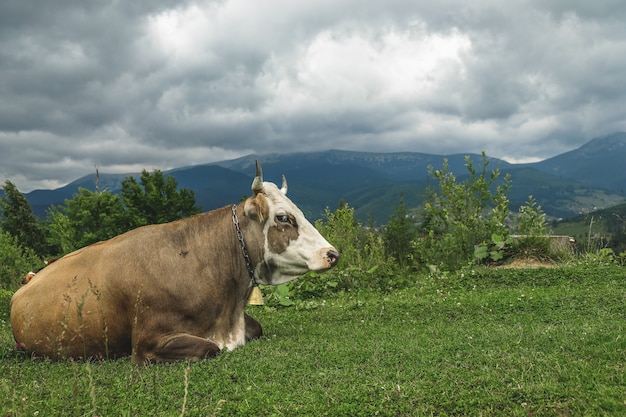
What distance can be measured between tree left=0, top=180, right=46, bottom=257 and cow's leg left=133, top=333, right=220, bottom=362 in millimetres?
61938

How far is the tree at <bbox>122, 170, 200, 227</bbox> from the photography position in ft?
192

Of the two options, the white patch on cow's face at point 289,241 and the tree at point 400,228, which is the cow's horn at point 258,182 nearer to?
the white patch on cow's face at point 289,241

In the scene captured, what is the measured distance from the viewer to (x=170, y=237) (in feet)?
24.1

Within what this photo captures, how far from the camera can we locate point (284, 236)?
7.35 meters

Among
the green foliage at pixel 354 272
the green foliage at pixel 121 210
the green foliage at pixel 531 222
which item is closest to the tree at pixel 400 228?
the green foliage at pixel 354 272

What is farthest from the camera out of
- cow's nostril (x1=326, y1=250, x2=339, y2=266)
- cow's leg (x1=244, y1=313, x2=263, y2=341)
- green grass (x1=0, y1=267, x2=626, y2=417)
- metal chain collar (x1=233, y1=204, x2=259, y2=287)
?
cow's leg (x1=244, y1=313, x2=263, y2=341)

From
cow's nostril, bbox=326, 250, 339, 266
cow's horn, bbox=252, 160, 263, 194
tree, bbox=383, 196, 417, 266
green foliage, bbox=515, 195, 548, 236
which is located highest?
cow's horn, bbox=252, 160, 263, 194

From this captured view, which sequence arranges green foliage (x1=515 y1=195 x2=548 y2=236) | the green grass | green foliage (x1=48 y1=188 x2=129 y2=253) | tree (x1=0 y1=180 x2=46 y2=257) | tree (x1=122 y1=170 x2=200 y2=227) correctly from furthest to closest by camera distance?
tree (x1=0 y1=180 x2=46 y2=257) < tree (x1=122 y1=170 x2=200 y2=227) < green foliage (x1=48 y1=188 x2=129 y2=253) < green foliage (x1=515 y1=195 x2=548 y2=236) < the green grass

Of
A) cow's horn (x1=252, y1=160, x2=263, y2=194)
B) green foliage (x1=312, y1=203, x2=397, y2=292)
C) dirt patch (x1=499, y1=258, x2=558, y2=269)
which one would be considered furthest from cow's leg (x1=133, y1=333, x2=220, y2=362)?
dirt patch (x1=499, y1=258, x2=558, y2=269)

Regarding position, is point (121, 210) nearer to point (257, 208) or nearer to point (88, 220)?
point (88, 220)

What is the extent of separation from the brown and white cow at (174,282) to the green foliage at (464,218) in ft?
27.8

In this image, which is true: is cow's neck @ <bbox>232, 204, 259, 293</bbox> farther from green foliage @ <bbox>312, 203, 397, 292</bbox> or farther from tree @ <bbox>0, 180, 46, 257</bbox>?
tree @ <bbox>0, 180, 46, 257</bbox>

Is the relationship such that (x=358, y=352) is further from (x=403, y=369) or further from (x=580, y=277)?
(x=580, y=277)

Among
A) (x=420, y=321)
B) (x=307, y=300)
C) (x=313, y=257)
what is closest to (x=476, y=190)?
(x=307, y=300)
